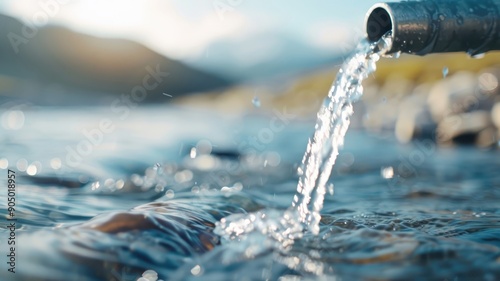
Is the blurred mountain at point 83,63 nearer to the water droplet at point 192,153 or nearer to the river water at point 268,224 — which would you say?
the water droplet at point 192,153

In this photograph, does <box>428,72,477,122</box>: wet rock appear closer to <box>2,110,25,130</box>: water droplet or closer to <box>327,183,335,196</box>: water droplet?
<box>327,183,335,196</box>: water droplet

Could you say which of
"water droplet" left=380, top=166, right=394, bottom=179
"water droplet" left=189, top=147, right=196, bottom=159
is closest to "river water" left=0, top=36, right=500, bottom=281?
"water droplet" left=380, top=166, right=394, bottom=179

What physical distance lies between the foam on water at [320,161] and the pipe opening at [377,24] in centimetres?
9

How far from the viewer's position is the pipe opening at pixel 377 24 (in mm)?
4847

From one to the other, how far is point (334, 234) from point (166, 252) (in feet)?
4.77

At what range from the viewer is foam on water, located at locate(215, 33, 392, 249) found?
4.79 metres

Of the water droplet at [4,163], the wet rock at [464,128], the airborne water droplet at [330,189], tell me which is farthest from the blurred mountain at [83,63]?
the airborne water droplet at [330,189]

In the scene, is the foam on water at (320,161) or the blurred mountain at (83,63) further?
the blurred mountain at (83,63)

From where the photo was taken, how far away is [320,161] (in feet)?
18.9

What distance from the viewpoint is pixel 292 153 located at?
1489 cm

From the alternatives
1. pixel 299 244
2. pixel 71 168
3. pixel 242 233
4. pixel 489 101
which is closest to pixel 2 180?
pixel 71 168

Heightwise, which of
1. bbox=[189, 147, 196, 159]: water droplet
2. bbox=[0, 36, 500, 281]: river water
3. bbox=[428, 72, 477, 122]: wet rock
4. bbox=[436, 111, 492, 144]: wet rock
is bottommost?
bbox=[0, 36, 500, 281]: river water

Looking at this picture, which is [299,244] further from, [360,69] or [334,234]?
[360,69]

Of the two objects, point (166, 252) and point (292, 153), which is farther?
point (292, 153)
